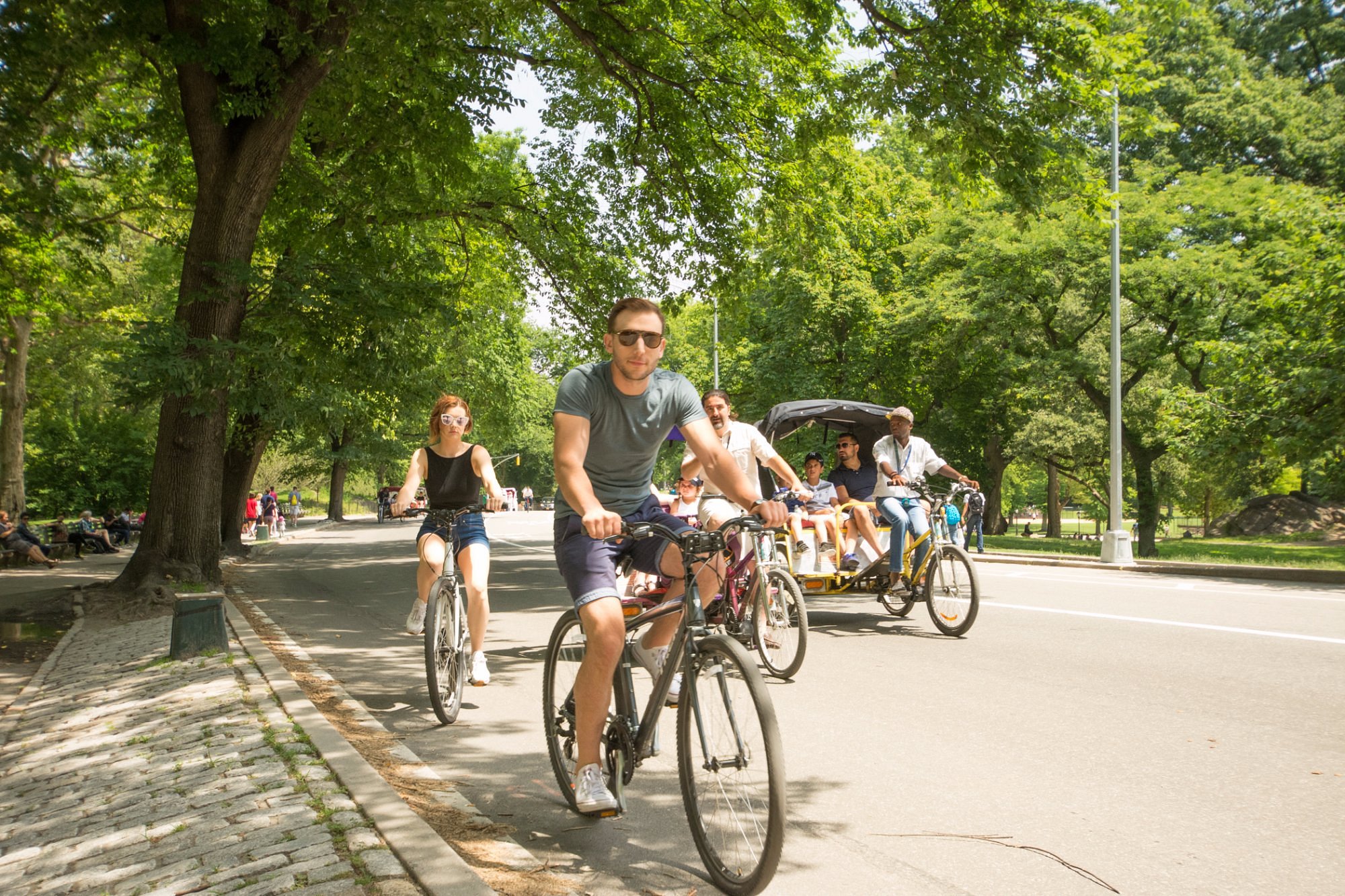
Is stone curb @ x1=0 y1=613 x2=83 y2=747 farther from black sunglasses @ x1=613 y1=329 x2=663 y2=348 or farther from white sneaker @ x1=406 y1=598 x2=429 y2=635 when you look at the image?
black sunglasses @ x1=613 y1=329 x2=663 y2=348

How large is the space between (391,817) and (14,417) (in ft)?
96.6

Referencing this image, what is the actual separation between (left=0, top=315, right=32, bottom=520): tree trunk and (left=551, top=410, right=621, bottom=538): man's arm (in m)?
29.2

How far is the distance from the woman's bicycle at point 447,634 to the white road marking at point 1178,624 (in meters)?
6.74

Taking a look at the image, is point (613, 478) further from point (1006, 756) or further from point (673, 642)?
point (1006, 756)

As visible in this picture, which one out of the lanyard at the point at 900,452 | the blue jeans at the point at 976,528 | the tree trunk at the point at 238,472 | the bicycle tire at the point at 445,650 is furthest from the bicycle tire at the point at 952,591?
the tree trunk at the point at 238,472

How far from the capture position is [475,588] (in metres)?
6.72

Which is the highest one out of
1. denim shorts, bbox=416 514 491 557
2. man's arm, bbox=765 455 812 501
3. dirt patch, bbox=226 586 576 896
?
man's arm, bbox=765 455 812 501

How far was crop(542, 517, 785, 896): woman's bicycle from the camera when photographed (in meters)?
3.28

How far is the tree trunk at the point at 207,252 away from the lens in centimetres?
1243

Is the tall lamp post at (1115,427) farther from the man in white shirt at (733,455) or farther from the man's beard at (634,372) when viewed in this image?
the man's beard at (634,372)

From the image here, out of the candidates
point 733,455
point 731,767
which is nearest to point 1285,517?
point 733,455

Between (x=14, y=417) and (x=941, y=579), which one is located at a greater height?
(x=14, y=417)

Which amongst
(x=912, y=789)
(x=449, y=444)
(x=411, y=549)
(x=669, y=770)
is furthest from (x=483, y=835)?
(x=411, y=549)

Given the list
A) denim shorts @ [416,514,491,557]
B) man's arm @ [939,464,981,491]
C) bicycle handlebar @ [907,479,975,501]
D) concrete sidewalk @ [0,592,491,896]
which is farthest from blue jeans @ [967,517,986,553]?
concrete sidewalk @ [0,592,491,896]
